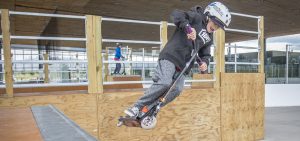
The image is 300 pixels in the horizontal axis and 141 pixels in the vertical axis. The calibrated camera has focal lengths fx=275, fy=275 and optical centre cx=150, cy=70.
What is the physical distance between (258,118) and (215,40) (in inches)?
103

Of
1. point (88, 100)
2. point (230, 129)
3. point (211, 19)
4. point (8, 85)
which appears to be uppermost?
point (211, 19)

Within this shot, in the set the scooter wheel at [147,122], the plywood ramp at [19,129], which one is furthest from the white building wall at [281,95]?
the plywood ramp at [19,129]

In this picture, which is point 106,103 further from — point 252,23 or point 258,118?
A: point 252,23

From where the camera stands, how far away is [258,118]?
7582 millimetres

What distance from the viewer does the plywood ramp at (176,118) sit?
17.1ft

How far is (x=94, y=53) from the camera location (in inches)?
197

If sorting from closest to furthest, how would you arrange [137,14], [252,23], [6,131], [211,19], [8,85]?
[6,131] → [211,19] → [8,85] → [137,14] → [252,23]

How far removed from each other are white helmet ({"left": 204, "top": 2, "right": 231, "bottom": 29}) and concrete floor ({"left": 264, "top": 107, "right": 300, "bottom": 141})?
18.7ft

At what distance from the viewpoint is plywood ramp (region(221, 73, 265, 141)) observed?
6.82 metres

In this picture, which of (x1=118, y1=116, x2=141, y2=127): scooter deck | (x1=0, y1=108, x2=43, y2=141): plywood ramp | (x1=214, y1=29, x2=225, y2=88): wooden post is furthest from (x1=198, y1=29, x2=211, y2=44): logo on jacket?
(x1=214, y1=29, x2=225, y2=88): wooden post

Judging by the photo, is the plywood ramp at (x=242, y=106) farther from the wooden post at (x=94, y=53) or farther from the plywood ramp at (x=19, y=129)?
the plywood ramp at (x=19, y=129)

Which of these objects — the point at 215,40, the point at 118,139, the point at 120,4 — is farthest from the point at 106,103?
the point at 120,4

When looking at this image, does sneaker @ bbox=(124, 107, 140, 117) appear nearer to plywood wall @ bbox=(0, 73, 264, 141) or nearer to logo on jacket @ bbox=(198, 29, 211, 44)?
logo on jacket @ bbox=(198, 29, 211, 44)

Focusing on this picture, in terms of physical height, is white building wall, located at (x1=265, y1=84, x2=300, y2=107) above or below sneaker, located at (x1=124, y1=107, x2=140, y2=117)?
below
